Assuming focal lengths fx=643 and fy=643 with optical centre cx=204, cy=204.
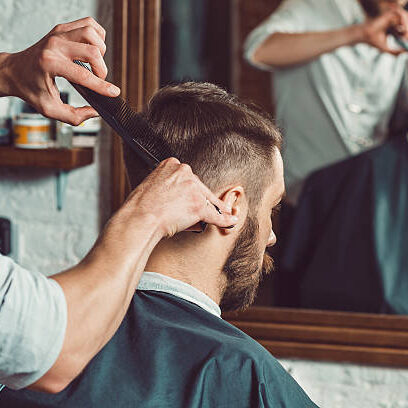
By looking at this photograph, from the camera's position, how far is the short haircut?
1206mm

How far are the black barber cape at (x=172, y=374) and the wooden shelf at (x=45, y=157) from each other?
1087 mm

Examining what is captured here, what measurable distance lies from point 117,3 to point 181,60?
276 millimetres

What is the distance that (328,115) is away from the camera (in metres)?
2.05

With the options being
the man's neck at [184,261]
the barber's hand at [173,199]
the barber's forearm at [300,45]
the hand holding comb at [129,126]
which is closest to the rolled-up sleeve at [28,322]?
the barber's hand at [173,199]

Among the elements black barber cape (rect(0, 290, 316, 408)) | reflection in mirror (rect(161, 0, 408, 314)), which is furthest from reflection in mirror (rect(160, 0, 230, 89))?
black barber cape (rect(0, 290, 316, 408))

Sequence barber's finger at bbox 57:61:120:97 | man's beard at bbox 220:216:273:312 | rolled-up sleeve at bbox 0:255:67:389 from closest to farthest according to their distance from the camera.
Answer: rolled-up sleeve at bbox 0:255:67:389 < barber's finger at bbox 57:61:120:97 < man's beard at bbox 220:216:273:312

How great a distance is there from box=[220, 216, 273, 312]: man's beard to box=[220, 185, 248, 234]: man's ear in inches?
1.0

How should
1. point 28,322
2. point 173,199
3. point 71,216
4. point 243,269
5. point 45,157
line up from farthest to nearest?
point 71,216, point 45,157, point 243,269, point 173,199, point 28,322

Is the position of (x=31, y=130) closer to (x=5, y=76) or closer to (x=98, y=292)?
(x=5, y=76)

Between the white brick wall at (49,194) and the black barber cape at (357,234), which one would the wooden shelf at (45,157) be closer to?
the white brick wall at (49,194)

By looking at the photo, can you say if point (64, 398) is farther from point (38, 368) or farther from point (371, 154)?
point (371, 154)

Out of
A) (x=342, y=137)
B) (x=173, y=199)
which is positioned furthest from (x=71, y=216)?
(x=173, y=199)

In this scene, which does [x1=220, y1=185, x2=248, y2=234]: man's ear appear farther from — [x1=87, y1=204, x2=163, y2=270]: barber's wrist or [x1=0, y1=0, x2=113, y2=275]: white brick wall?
[x1=0, y1=0, x2=113, y2=275]: white brick wall

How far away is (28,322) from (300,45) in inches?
61.4
